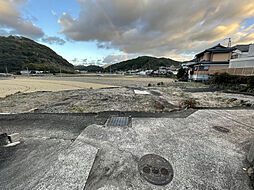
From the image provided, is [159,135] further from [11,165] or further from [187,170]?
[11,165]

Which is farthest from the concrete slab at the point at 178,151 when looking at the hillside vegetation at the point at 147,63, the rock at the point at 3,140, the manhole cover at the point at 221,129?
the hillside vegetation at the point at 147,63

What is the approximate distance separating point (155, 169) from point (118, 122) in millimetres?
Answer: 2101

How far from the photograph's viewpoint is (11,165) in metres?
1.95

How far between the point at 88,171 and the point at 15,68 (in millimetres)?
116002

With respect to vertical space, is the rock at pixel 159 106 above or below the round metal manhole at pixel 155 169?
above

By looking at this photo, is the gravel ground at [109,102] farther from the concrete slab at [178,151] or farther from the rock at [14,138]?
the rock at [14,138]

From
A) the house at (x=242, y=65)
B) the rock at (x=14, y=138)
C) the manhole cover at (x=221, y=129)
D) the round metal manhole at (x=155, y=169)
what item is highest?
the house at (x=242, y=65)

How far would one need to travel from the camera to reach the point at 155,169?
1875mm

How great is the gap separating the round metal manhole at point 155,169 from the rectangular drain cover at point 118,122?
5.13 ft

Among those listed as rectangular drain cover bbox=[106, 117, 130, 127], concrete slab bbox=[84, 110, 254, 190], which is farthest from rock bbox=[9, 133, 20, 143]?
rectangular drain cover bbox=[106, 117, 130, 127]

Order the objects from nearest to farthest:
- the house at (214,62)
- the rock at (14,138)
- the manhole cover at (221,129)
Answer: the rock at (14,138) → the manhole cover at (221,129) → the house at (214,62)

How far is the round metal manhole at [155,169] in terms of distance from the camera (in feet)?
5.53

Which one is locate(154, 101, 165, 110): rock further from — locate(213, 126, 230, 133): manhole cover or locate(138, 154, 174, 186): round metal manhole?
locate(138, 154, 174, 186): round metal manhole

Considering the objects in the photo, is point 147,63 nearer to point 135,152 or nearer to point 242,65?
point 242,65
